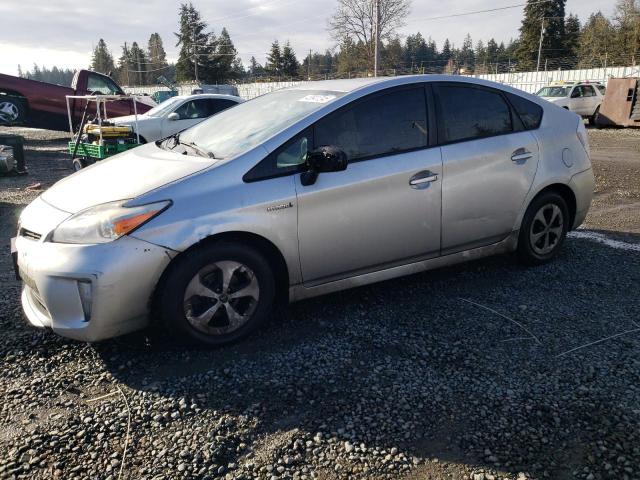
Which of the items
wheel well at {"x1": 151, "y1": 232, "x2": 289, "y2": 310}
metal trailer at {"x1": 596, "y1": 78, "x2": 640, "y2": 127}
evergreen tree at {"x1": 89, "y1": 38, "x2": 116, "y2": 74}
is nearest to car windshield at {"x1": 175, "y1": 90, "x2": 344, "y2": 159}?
wheel well at {"x1": 151, "y1": 232, "x2": 289, "y2": 310}

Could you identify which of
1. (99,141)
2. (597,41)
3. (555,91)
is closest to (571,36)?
(597,41)

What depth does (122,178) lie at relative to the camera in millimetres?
3387

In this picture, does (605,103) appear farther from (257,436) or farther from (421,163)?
(257,436)

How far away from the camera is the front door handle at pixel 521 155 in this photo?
4.22 metres

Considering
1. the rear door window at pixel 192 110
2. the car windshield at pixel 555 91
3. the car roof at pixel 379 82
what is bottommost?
the rear door window at pixel 192 110

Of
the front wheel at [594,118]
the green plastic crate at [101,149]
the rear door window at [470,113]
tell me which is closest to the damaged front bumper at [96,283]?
the rear door window at [470,113]

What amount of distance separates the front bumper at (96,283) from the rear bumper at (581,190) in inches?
138

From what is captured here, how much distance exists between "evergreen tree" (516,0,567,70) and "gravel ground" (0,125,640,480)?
6653 cm

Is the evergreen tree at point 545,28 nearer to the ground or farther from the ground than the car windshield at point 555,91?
farther from the ground

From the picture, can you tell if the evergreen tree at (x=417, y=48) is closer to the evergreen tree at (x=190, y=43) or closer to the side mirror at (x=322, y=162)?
the evergreen tree at (x=190, y=43)

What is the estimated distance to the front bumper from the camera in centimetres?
284

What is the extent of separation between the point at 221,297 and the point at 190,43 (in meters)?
82.2

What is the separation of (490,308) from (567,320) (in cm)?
50

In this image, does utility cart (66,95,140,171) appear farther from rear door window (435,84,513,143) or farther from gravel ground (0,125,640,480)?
rear door window (435,84,513,143)
